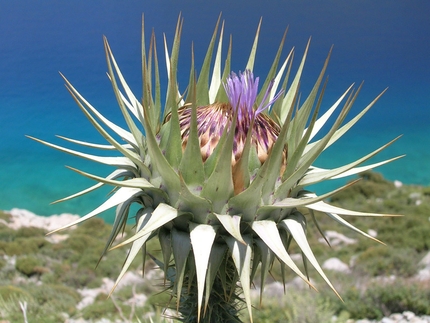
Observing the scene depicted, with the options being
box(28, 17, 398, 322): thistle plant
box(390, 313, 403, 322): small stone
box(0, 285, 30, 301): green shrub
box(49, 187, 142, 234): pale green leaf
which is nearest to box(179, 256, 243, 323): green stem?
box(28, 17, 398, 322): thistle plant

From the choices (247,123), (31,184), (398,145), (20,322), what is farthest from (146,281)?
(398,145)

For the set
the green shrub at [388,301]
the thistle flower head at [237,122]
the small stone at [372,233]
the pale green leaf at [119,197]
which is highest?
the small stone at [372,233]

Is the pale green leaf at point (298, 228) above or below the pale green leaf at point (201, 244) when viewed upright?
above

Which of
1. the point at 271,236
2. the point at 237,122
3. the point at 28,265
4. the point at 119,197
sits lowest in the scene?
the point at 271,236

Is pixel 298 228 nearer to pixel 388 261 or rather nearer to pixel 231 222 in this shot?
pixel 231 222

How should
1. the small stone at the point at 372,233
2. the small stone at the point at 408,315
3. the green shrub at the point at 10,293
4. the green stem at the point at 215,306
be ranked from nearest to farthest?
1. the green stem at the point at 215,306
2. the small stone at the point at 408,315
3. the green shrub at the point at 10,293
4. the small stone at the point at 372,233

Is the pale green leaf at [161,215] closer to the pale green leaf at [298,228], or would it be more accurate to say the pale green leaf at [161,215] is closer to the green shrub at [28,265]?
the pale green leaf at [298,228]

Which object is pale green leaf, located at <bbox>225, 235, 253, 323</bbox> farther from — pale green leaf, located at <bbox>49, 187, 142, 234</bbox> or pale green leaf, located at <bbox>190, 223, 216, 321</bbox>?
pale green leaf, located at <bbox>49, 187, 142, 234</bbox>

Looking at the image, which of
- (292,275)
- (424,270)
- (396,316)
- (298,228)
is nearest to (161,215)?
(298,228)

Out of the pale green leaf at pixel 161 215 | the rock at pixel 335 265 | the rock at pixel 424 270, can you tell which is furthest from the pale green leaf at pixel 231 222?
the rock at pixel 335 265
